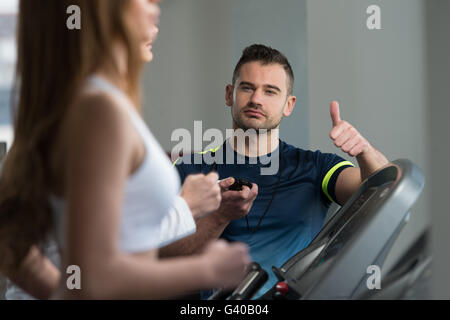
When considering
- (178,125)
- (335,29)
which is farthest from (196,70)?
(335,29)

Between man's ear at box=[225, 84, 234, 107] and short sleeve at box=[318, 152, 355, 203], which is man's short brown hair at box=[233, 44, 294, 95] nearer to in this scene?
man's ear at box=[225, 84, 234, 107]

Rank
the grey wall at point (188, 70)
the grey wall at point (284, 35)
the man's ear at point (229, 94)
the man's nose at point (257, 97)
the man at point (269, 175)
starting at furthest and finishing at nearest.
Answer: the grey wall at point (188, 70) → the grey wall at point (284, 35) → the man's ear at point (229, 94) → the man's nose at point (257, 97) → the man at point (269, 175)

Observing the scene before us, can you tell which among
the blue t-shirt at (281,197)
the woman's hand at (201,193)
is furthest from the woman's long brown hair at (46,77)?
the blue t-shirt at (281,197)

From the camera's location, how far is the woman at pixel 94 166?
1.90ft

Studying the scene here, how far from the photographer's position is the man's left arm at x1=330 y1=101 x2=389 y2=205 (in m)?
1.37

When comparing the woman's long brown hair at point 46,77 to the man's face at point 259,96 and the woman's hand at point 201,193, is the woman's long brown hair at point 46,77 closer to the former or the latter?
the woman's hand at point 201,193

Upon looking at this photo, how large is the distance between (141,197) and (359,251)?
35 centimetres

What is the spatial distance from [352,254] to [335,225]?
0.41 m

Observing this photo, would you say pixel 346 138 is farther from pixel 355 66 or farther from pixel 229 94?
pixel 355 66

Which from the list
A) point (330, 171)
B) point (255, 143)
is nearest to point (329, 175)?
point (330, 171)

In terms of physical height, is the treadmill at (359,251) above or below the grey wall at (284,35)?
below

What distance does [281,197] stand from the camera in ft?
5.77

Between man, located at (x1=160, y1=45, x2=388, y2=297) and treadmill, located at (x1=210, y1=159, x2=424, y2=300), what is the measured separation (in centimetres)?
52

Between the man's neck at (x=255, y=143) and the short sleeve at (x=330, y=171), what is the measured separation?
6.9 inches
